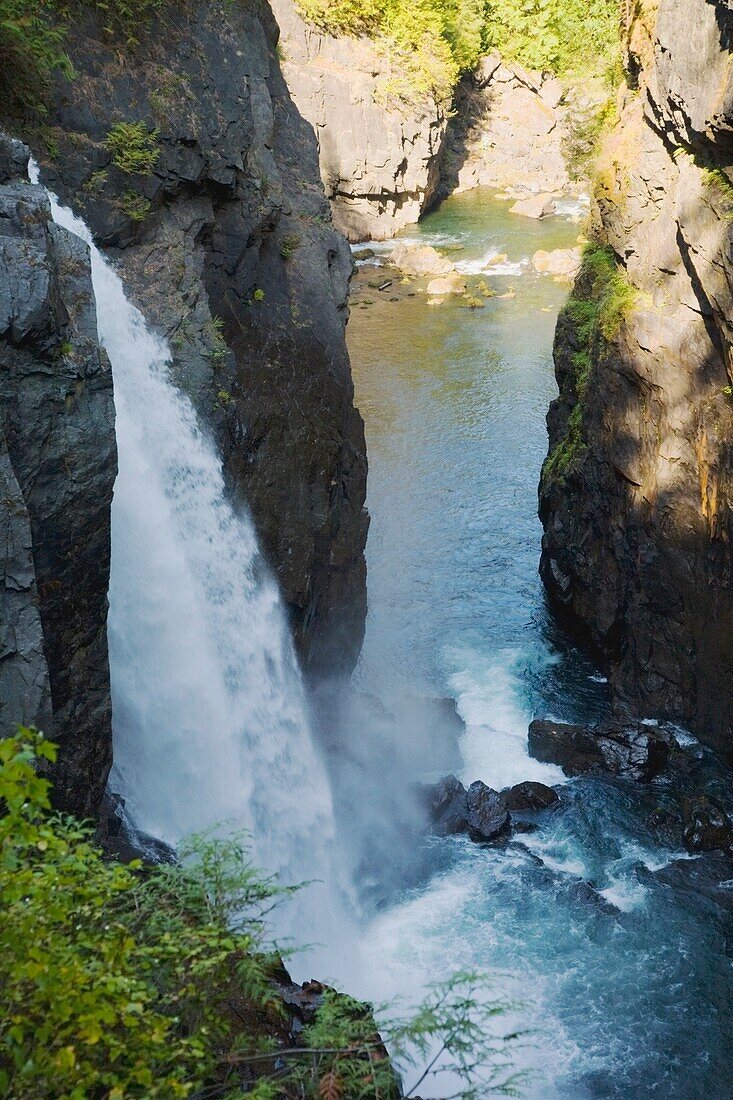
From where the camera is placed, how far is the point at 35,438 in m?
8.66

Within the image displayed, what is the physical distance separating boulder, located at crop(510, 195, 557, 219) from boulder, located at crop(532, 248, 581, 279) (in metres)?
8.72

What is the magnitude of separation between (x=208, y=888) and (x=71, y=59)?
11.6 metres

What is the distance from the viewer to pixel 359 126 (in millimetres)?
48125

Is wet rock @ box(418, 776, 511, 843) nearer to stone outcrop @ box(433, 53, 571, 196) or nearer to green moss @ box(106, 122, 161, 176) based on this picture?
green moss @ box(106, 122, 161, 176)

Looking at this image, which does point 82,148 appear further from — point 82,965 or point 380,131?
point 380,131

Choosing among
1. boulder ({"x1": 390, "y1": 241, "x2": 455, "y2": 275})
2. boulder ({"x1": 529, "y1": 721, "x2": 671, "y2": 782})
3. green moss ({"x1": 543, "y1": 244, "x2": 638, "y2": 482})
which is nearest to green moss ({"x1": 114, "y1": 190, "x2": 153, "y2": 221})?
green moss ({"x1": 543, "y1": 244, "x2": 638, "y2": 482})

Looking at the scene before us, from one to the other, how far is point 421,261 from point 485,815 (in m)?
34.4

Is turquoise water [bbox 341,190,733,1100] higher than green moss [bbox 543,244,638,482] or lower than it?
lower

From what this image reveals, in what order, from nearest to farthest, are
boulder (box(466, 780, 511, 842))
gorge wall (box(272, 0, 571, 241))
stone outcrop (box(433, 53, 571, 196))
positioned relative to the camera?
boulder (box(466, 780, 511, 842))
gorge wall (box(272, 0, 571, 241))
stone outcrop (box(433, 53, 571, 196))

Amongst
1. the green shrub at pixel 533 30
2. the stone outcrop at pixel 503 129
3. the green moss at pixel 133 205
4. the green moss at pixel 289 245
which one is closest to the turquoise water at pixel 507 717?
the green moss at pixel 289 245

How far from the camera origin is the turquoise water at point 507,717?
12.1m

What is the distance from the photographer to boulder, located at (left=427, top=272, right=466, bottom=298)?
136 feet

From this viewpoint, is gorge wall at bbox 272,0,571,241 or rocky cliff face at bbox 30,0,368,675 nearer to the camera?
rocky cliff face at bbox 30,0,368,675

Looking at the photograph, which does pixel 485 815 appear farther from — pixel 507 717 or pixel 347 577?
pixel 347 577
